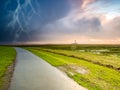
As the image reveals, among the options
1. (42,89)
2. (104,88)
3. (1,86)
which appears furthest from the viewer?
(104,88)

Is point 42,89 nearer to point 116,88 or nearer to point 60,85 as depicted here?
point 60,85

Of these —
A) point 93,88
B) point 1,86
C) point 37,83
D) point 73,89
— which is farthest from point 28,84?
point 93,88

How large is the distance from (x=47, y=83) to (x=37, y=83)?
2.04ft

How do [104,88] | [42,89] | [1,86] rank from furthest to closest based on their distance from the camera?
[104,88], [1,86], [42,89]

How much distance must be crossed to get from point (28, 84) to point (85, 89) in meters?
3.47

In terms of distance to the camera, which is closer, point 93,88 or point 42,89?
point 42,89

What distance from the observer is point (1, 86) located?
11867 mm

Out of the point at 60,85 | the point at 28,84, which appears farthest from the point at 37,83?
the point at 60,85

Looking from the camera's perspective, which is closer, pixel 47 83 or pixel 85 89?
pixel 85 89

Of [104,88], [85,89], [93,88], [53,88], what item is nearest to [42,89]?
[53,88]

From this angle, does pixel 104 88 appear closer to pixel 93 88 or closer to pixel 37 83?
pixel 93 88

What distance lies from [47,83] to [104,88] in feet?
11.8

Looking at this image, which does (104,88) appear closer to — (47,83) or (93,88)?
(93,88)

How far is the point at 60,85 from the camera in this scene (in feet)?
39.4
